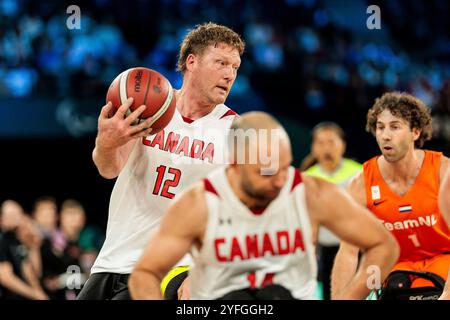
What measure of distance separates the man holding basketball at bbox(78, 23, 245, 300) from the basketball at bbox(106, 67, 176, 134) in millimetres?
350

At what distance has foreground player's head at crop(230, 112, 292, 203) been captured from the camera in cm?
364

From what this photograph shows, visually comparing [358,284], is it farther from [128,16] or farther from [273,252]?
[128,16]

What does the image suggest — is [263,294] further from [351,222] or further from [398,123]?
[398,123]

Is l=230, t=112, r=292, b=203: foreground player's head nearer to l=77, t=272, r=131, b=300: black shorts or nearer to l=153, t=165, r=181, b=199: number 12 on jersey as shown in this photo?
l=153, t=165, r=181, b=199: number 12 on jersey

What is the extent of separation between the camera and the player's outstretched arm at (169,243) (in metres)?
3.66

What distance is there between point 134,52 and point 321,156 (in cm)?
611

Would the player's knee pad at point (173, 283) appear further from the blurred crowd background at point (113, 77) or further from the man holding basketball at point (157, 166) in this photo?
the blurred crowd background at point (113, 77)

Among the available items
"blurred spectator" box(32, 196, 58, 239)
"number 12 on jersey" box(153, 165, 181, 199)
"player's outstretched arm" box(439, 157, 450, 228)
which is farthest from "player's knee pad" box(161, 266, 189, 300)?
"blurred spectator" box(32, 196, 58, 239)

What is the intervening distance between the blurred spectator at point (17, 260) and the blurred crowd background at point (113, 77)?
0.30ft

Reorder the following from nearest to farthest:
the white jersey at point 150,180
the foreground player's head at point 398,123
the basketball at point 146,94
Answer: the basketball at point 146,94, the white jersey at point 150,180, the foreground player's head at point 398,123

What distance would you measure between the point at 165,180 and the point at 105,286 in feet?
2.60

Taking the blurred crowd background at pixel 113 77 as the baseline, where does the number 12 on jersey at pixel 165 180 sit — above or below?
below

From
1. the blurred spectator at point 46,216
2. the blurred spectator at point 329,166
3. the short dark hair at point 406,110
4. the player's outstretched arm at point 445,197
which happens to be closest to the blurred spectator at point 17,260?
the blurred spectator at point 46,216

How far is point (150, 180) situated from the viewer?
17.6 feet
